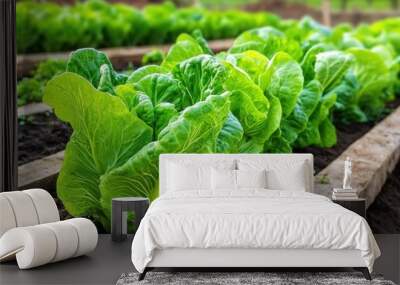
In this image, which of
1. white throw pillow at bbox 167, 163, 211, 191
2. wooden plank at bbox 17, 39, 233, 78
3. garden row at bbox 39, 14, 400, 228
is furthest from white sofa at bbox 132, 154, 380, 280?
wooden plank at bbox 17, 39, 233, 78

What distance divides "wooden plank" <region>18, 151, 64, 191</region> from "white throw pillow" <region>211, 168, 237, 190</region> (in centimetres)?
142

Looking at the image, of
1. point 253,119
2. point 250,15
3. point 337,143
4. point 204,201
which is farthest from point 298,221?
point 250,15

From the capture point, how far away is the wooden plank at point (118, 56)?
7.00 metres

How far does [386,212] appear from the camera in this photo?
679cm

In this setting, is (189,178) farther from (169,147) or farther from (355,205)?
(355,205)

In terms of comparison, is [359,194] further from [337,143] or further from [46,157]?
[46,157]

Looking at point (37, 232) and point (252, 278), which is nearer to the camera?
point (252, 278)

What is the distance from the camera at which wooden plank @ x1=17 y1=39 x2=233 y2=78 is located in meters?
7.00

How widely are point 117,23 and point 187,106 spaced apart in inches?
51.4

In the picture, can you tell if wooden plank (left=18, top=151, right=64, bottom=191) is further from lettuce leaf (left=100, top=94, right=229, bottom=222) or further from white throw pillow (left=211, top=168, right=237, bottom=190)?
white throw pillow (left=211, top=168, right=237, bottom=190)

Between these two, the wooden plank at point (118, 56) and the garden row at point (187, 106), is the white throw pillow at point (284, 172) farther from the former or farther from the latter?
the wooden plank at point (118, 56)

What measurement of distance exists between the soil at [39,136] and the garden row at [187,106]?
0.40 meters

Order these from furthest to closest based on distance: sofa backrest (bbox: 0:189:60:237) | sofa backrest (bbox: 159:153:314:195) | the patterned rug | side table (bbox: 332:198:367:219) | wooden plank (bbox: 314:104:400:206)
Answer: wooden plank (bbox: 314:104:400:206)
sofa backrest (bbox: 159:153:314:195)
side table (bbox: 332:198:367:219)
sofa backrest (bbox: 0:189:60:237)
the patterned rug

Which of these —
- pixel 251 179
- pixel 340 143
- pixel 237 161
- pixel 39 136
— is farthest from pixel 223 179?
pixel 39 136
